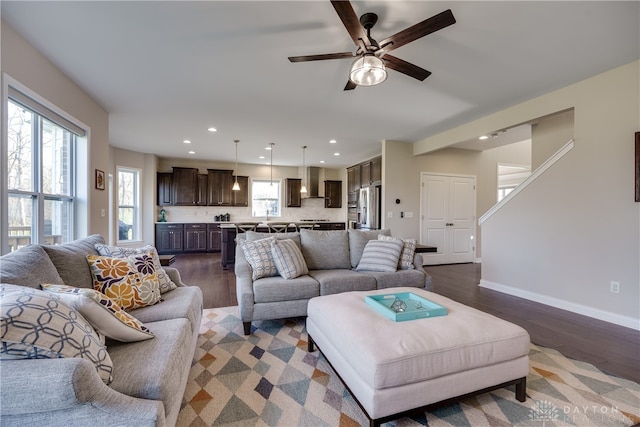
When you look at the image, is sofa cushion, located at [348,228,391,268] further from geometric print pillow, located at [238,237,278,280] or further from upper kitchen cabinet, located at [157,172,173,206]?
upper kitchen cabinet, located at [157,172,173,206]

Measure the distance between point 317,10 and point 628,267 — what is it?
380 cm

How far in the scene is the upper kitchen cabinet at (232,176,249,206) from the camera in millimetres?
7887

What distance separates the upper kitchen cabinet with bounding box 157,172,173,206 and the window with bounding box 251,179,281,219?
2157 millimetres

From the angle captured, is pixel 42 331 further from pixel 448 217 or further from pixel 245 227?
pixel 448 217

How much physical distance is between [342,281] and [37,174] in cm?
313

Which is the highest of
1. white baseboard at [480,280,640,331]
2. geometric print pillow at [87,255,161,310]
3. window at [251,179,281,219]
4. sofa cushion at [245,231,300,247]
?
window at [251,179,281,219]

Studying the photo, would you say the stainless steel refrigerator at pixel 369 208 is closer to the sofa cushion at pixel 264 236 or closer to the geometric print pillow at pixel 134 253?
the sofa cushion at pixel 264 236

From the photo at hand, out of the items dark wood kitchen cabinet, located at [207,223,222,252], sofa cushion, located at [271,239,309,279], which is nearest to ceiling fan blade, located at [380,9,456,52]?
sofa cushion, located at [271,239,309,279]

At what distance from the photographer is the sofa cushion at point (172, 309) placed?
171 centimetres

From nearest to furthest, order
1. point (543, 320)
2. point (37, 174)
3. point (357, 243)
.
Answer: point (37, 174) < point (543, 320) < point (357, 243)

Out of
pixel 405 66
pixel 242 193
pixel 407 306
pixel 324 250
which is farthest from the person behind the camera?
pixel 242 193

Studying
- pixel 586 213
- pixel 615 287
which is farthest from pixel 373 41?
pixel 615 287

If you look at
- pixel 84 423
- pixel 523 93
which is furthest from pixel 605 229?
pixel 84 423

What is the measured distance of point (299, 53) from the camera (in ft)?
8.34
